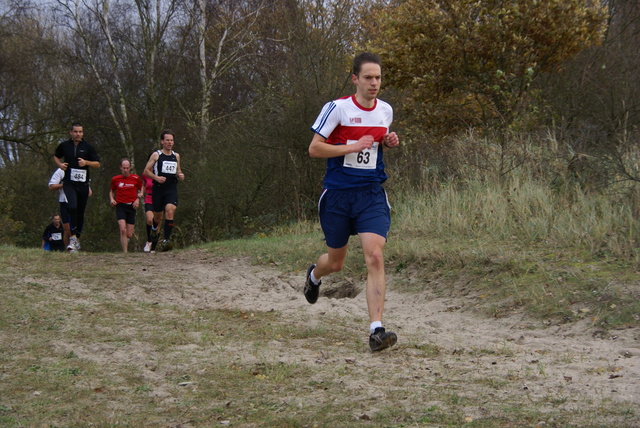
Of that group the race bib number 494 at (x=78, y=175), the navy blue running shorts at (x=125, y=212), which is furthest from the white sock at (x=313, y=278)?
the navy blue running shorts at (x=125, y=212)

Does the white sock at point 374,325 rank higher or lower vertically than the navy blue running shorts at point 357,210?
lower

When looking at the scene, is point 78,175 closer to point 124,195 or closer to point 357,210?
point 124,195

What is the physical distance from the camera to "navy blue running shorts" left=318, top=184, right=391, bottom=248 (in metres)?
5.63

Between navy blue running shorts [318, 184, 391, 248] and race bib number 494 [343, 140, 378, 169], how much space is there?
0.19 meters

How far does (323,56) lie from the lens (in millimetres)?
17844

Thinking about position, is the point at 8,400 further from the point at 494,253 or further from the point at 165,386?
the point at 494,253

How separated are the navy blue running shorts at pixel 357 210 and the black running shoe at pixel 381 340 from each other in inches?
32.3

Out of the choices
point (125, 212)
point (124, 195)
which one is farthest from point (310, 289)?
point (125, 212)

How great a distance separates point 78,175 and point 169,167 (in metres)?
1.61

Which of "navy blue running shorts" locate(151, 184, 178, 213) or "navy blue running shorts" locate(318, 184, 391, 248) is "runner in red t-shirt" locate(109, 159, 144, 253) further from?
"navy blue running shorts" locate(318, 184, 391, 248)

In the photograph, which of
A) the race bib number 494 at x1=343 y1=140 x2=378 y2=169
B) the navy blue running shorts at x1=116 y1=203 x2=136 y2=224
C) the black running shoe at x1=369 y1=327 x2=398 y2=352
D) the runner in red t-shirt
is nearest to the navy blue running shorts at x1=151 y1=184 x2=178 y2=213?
the runner in red t-shirt

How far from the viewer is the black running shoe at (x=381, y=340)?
5164 millimetres

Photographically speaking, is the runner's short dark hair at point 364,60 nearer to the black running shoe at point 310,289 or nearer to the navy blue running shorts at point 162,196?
the black running shoe at point 310,289

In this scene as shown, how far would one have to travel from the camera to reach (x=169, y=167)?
12898mm
